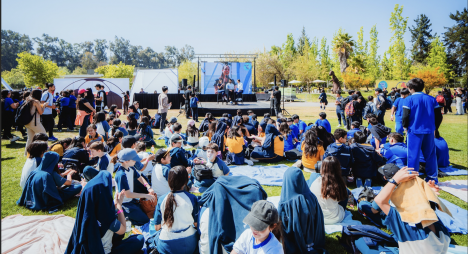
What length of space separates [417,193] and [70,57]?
10764cm

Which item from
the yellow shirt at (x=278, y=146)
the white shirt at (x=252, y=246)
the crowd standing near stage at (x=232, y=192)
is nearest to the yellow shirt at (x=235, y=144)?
the crowd standing near stage at (x=232, y=192)

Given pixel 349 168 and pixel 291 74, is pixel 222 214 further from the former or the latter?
pixel 291 74

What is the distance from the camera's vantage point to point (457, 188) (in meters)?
5.13

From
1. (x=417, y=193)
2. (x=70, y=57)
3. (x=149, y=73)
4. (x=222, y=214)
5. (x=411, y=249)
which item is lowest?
(x=411, y=249)

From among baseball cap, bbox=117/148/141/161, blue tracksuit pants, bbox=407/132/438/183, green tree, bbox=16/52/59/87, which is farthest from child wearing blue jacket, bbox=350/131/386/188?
green tree, bbox=16/52/59/87

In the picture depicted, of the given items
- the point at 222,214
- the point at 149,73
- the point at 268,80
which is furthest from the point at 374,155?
the point at 268,80

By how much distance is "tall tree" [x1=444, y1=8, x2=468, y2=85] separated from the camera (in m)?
33.3

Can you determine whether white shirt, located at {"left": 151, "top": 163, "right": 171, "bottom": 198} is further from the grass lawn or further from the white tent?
the white tent

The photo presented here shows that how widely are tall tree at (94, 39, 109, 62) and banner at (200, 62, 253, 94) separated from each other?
94262mm

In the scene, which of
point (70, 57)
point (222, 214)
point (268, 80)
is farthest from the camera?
point (70, 57)

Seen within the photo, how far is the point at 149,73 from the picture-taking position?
80.2ft

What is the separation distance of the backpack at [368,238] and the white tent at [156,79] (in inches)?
881

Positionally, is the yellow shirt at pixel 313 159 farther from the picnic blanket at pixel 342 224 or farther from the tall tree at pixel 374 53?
the tall tree at pixel 374 53

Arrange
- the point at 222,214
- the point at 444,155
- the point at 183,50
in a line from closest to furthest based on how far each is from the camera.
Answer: the point at 222,214 → the point at 444,155 → the point at 183,50
